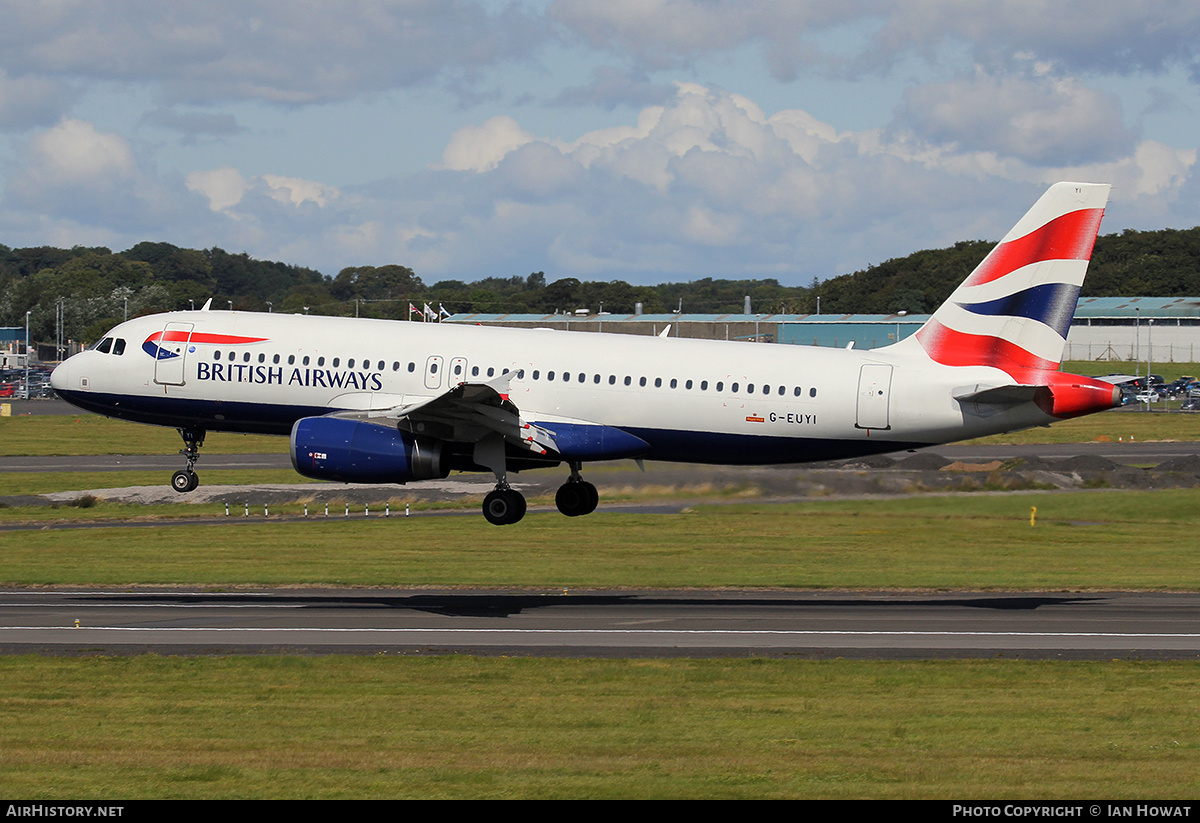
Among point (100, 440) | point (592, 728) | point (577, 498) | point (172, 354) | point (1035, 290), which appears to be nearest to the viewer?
point (592, 728)

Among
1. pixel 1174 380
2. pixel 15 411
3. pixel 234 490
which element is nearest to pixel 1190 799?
pixel 234 490

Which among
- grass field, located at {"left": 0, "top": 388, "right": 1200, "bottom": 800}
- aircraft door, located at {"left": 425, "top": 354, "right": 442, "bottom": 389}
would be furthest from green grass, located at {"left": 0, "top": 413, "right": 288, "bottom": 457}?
aircraft door, located at {"left": 425, "top": 354, "right": 442, "bottom": 389}

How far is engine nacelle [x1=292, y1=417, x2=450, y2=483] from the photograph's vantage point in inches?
1394

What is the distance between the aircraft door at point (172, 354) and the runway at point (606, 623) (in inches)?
264

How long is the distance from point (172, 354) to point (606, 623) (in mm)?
15642

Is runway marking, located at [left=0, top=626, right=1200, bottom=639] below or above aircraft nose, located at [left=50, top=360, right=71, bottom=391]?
below

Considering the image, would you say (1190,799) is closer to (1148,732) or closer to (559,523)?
(1148,732)

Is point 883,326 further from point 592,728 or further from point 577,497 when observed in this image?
point 592,728

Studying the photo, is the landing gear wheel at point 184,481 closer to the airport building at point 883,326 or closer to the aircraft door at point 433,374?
the aircraft door at point 433,374

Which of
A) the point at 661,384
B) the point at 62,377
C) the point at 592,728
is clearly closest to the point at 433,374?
the point at 661,384

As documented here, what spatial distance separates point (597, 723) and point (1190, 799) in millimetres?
9969

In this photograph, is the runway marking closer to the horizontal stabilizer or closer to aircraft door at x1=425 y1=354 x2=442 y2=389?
the horizontal stabilizer

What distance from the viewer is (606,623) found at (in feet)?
116

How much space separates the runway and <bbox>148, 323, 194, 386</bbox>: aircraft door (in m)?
6.70
